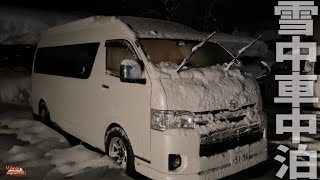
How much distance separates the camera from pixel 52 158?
5.11 metres

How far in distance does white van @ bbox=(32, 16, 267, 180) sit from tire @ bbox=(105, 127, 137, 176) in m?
0.01

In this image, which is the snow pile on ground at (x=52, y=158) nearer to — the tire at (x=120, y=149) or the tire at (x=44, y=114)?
the tire at (x=120, y=149)

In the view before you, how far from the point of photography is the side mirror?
404 centimetres

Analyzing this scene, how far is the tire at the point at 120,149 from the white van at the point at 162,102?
0.01 meters

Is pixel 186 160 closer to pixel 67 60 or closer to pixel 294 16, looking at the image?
pixel 67 60

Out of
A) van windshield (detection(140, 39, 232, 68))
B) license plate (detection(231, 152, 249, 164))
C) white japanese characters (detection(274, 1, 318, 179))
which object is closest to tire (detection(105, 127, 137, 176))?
van windshield (detection(140, 39, 232, 68))

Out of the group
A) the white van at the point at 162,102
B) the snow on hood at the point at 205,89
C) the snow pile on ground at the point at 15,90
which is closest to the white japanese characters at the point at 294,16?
the white van at the point at 162,102

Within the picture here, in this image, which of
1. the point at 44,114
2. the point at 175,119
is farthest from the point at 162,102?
the point at 44,114

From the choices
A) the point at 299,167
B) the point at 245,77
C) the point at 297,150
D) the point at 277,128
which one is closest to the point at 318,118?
the point at 277,128

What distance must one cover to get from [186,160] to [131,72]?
125 cm

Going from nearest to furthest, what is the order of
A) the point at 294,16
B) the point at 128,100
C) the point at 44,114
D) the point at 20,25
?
the point at 128,100 < the point at 44,114 < the point at 294,16 < the point at 20,25

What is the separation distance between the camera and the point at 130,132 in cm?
430

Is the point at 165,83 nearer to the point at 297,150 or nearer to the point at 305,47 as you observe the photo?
the point at 297,150

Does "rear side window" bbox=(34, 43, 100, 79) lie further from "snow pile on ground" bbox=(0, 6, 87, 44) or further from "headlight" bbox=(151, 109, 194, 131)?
"snow pile on ground" bbox=(0, 6, 87, 44)
